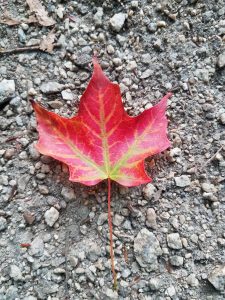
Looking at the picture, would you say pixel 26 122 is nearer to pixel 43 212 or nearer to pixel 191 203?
pixel 43 212

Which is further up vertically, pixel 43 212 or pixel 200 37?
pixel 200 37

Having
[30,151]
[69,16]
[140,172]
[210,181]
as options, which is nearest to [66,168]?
[30,151]

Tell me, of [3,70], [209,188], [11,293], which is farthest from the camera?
[3,70]

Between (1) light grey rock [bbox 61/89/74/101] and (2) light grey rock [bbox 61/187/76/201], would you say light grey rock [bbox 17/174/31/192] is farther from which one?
(1) light grey rock [bbox 61/89/74/101]

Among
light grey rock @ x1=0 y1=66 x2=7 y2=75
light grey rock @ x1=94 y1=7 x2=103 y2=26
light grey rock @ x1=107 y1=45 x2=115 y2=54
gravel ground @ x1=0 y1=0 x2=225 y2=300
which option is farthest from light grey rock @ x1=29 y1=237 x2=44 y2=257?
light grey rock @ x1=94 y1=7 x2=103 y2=26

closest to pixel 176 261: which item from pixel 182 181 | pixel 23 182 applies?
pixel 182 181

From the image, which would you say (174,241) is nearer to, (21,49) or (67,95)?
→ (67,95)

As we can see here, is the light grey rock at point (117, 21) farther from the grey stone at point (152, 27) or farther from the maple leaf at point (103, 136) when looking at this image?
the maple leaf at point (103, 136)
